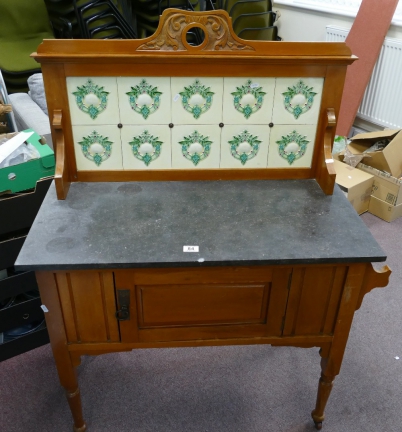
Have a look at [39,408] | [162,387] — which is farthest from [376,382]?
[39,408]

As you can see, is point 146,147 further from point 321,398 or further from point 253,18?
point 253,18

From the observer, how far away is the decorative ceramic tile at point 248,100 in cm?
129

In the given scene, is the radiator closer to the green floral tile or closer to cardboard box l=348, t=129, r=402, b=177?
cardboard box l=348, t=129, r=402, b=177

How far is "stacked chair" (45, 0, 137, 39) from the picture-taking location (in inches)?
140

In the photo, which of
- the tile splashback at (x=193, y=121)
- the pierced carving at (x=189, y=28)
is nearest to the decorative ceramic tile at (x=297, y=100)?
the tile splashback at (x=193, y=121)

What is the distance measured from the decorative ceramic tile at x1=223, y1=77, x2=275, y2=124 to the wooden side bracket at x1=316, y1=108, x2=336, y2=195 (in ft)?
0.57

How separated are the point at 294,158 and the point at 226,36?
423mm

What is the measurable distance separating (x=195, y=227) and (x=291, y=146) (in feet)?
1.40

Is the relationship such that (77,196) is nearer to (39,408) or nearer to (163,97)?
(163,97)

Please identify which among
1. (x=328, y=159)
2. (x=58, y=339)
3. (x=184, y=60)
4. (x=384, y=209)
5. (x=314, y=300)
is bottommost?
(x=384, y=209)

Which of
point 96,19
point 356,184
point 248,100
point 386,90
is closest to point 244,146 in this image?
point 248,100

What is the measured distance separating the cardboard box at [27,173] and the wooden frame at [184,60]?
256mm

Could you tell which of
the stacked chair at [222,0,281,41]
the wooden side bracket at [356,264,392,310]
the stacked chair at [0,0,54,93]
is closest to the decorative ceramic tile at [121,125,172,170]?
the wooden side bracket at [356,264,392,310]

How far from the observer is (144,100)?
4.24 feet
